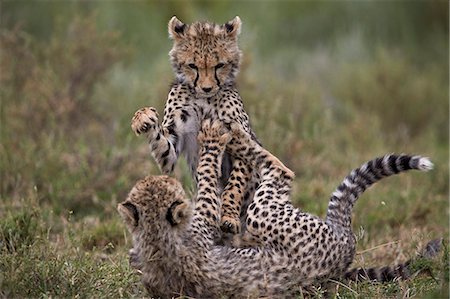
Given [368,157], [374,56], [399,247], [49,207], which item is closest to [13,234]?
[49,207]

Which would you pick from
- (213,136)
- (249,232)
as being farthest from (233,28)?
(249,232)

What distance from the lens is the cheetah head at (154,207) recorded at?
4.66 metres

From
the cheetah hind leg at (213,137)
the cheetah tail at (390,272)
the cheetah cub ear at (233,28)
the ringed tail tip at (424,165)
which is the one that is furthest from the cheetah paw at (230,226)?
the cheetah cub ear at (233,28)

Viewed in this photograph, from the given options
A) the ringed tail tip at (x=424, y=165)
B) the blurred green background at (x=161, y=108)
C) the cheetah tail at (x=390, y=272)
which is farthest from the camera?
the blurred green background at (x=161, y=108)

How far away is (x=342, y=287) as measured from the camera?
5.09 meters

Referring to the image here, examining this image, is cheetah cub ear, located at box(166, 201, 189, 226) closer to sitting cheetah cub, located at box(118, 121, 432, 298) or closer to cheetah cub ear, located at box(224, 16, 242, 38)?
sitting cheetah cub, located at box(118, 121, 432, 298)

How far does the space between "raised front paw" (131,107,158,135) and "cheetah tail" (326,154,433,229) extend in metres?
1.06

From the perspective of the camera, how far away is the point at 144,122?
207 inches

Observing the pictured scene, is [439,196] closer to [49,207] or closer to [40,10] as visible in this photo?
[49,207]

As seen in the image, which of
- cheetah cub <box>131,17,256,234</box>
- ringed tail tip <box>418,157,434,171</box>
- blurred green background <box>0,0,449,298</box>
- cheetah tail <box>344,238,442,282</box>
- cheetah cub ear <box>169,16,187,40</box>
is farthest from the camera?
blurred green background <box>0,0,449,298</box>

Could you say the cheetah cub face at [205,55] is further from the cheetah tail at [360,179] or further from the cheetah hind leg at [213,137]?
the cheetah tail at [360,179]

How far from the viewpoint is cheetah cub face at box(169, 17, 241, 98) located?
5523 mm

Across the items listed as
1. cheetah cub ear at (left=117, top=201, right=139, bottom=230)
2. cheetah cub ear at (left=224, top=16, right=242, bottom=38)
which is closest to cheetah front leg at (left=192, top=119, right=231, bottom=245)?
cheetah cub ear at (left=117, top=201, right=139, bottom=230)

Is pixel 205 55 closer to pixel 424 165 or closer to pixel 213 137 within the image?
pixel 213 137
